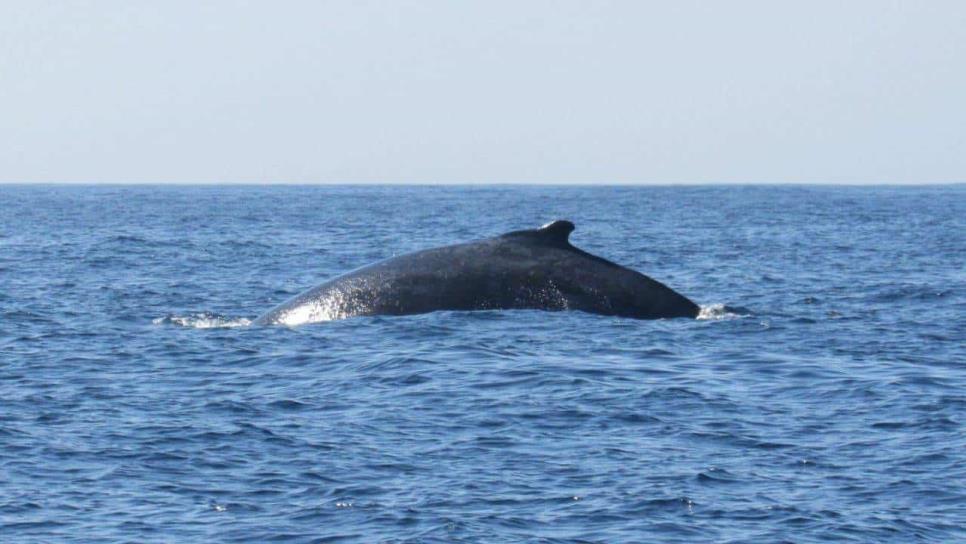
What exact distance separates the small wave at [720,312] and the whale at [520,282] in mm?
1176

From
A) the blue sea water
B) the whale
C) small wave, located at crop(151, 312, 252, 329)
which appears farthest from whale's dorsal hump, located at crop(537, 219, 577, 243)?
small wave, located at crop(151, 312, 252, 329)

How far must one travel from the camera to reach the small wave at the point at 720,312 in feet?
70.6

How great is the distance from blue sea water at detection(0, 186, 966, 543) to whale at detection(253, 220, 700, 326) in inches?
9.3

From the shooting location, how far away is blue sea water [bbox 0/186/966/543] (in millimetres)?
11797

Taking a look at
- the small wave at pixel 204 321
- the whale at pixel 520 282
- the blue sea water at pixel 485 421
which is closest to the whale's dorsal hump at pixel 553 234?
the whale at pixel 520 282

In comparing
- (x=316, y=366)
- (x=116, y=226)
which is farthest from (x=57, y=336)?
(x=116, y=226)

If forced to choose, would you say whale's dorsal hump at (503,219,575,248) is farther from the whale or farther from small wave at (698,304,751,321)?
small wave at (698,304,751,321)

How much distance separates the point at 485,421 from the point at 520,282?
5.19 meters

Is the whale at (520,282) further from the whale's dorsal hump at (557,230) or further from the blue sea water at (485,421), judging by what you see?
the blue sea water at (485,421)

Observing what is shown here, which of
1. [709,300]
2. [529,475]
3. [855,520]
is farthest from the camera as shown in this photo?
[709,300]

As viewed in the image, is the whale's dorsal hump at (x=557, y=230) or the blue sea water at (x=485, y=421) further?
the whale's dorsal hump at (x=557, y=230)

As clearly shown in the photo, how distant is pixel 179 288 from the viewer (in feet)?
93.4

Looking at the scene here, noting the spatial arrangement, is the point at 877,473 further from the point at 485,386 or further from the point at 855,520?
the point at 485,386

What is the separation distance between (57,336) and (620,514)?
37.7ft
